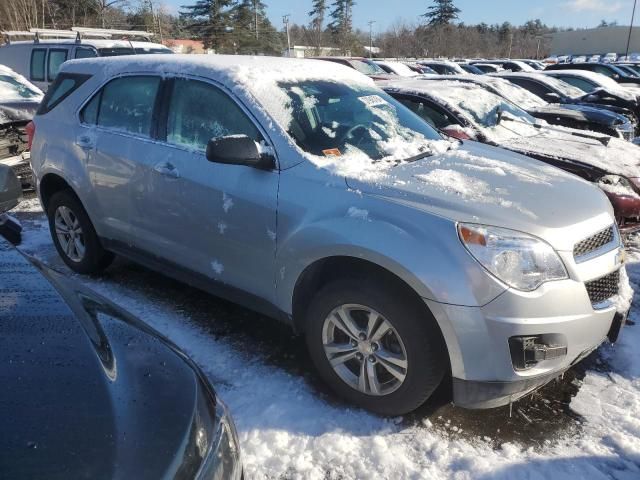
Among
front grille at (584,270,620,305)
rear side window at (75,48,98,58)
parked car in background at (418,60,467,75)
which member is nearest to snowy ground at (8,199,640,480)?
front grille at (584,270,620,305)

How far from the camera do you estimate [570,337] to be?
2484 millimetres

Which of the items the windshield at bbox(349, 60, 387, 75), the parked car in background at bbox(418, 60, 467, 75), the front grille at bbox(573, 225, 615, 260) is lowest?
the front grille at bbox(573, 225, 615, 260)

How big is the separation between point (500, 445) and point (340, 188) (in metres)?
1.48

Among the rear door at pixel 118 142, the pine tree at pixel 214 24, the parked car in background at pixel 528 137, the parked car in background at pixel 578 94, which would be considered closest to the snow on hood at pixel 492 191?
the rear door at pixel 118 142

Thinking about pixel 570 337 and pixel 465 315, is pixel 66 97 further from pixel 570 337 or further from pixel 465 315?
pixel 570 337

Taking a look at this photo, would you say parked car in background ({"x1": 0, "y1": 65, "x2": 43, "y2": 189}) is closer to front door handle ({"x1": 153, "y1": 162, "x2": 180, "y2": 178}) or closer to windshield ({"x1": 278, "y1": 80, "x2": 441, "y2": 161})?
front door handle ({"x1": 153, "y1": 162, "x2": 180, "y2": 178})

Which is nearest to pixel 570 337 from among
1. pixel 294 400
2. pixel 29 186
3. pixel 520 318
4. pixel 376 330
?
pixel 520 318

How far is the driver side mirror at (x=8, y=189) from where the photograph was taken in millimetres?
2930

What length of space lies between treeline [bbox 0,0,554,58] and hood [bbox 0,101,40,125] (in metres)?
29.2

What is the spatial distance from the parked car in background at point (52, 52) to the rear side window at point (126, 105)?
25.4ft

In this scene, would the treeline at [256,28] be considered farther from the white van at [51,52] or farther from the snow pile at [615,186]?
the snow pile at [615,186]

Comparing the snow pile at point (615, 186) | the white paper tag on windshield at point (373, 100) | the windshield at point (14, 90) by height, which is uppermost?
the white paper tag on windshield at point (373, 100)

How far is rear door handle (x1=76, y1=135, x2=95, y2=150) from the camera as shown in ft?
13.6

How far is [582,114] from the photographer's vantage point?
31.4 ft
